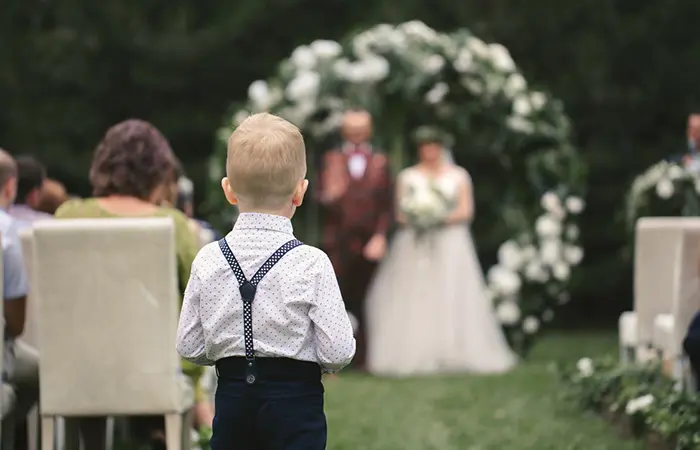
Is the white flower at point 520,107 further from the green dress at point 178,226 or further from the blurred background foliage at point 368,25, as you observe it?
the green dress at point 178,226

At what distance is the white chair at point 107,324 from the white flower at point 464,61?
20.3 ft

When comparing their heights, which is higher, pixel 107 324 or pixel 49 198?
pixel 49 198

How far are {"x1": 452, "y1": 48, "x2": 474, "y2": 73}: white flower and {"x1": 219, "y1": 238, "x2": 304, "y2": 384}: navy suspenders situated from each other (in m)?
7.75

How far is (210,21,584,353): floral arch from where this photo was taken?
11.3 metres

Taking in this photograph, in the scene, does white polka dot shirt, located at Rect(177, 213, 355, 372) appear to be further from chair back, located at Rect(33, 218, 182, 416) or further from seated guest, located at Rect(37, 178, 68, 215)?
seated guest, located at Rect(37, 178, 68, 215)

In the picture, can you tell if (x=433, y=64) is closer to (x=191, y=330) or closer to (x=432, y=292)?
(x=432, y=292)

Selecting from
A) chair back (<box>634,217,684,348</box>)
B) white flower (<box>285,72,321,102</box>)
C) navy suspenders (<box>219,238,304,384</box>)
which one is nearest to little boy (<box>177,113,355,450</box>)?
navy suspenders (<box>219,238,304,384</box>)

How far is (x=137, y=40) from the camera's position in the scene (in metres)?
17.1

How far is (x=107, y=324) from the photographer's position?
5496 millimetres

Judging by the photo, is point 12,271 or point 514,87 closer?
point 12,271

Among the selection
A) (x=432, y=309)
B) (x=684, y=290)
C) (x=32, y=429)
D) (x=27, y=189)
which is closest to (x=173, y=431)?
(x=32, y=429)

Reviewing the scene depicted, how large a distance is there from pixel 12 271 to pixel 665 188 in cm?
563

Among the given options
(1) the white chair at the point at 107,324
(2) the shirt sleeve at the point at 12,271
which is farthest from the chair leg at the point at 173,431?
(2) the shirt sleeve at the point at 12,271

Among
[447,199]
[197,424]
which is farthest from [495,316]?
[197,424]
